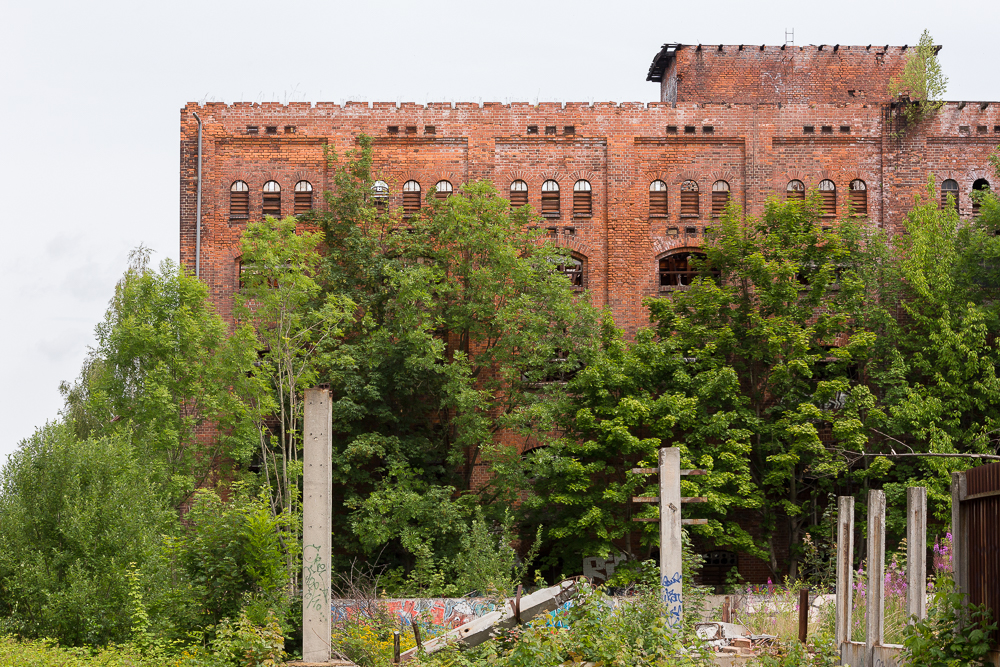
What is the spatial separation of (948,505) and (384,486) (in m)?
14.6

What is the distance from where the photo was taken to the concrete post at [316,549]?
13773 millimetres

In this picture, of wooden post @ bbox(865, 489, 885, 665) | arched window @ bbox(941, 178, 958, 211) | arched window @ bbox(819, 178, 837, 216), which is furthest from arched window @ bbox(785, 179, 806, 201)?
wooden post @ bbox(865, 489, 885, 665)

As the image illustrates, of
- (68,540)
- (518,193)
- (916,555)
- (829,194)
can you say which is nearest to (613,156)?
(518,193)

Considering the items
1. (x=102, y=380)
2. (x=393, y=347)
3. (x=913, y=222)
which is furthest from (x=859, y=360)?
(x=102, y=380)

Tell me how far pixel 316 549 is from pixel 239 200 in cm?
2159

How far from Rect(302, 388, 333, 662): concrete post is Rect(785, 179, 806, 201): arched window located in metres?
23.5

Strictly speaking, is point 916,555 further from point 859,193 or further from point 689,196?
point 859,193

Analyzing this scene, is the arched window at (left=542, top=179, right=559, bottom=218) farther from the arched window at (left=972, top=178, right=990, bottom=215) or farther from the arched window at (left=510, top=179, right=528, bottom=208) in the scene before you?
the arched window at (left=972, top=178, right=990, bottom=215)

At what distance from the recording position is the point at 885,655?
1423 cm

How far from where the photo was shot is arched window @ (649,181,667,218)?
111ft

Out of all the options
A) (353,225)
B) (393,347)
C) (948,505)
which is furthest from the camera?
(353,225)

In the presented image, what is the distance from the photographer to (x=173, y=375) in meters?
29.0

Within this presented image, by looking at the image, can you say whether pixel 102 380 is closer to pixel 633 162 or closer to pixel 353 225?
pixel 353 225

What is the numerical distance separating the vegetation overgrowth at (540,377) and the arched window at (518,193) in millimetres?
1169
